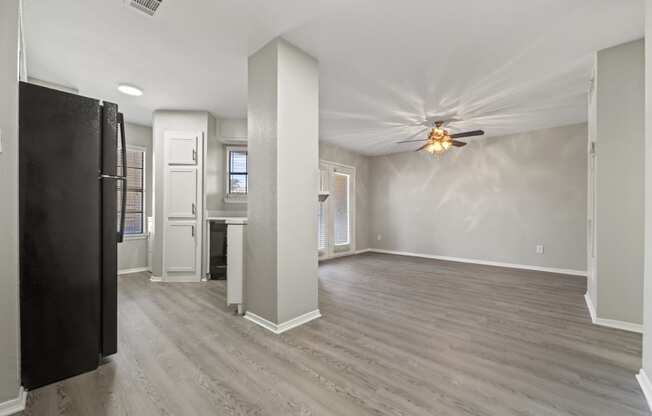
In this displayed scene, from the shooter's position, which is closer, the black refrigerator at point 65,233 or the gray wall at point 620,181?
the black refrigerator at point 65,233

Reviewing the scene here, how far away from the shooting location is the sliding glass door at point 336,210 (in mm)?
6176

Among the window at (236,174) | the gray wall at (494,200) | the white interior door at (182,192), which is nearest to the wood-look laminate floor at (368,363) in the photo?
the white interior door at (182,192)

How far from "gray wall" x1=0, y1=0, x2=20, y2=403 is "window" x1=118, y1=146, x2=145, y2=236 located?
11.8 feet

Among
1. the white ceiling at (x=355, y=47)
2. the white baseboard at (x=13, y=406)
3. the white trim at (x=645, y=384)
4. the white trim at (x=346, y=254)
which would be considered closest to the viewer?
the white baseboard at (x=13, y=406)

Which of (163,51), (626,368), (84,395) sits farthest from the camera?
(163,51)

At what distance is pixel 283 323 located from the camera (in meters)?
2.41

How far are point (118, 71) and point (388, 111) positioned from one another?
3.45 m

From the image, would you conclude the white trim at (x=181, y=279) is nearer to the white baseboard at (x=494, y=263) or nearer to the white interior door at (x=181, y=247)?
the white interior door at (x=181, y=247)

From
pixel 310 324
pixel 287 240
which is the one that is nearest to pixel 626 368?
pixel 310 324

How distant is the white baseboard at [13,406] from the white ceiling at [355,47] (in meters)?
2.59

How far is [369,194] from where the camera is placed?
745 cm

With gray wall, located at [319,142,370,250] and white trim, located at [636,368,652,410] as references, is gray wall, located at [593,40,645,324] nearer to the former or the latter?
white trim, located at [636,368,652,410]

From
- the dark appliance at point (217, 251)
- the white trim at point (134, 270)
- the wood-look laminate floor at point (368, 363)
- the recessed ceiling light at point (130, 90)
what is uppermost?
the recessed ceiling light at point (130, 90)

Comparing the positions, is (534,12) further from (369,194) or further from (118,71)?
(369,194)
